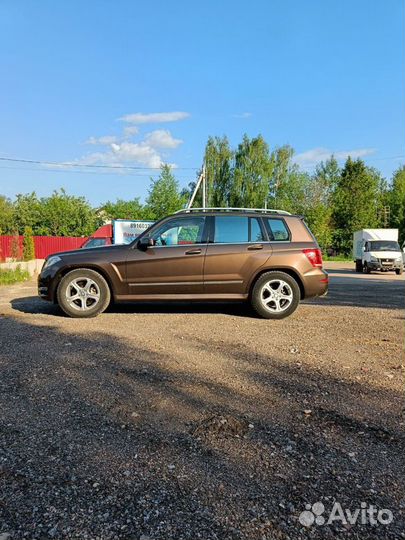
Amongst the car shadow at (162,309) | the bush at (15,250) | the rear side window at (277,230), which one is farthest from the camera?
the bush at (15,250)

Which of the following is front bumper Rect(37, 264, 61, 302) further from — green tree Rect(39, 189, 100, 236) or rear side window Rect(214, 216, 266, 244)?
green tree Rect(39, 189, 100, 236)

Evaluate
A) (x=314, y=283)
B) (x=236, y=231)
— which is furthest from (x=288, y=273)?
(x=236, y=231)

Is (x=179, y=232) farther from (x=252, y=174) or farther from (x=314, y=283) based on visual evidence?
(x=252, y=174)

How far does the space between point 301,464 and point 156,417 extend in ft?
3.63

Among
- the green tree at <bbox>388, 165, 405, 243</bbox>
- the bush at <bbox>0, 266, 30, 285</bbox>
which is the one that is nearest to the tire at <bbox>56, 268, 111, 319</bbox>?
the bush at <bbox>0, 266, 30, 285</bbox>

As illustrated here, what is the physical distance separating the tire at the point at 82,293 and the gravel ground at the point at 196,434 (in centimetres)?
132

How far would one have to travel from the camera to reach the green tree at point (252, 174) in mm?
52125

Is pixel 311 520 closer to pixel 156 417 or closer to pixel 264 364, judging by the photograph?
pixel 156 417

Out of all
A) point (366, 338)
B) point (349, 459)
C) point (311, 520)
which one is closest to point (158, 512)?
point (311, 520)

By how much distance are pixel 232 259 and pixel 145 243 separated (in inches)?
57.3

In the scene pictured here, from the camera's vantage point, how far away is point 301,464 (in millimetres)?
2455

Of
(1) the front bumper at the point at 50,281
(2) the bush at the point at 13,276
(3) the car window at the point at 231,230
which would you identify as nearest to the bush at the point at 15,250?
(2) the bush at the point at 13,276

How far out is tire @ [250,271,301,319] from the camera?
22.7 feet

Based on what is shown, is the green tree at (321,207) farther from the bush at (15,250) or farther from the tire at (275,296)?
the tire at (275,296)
